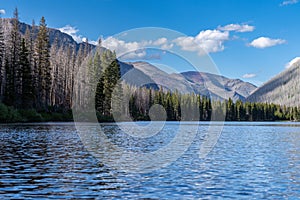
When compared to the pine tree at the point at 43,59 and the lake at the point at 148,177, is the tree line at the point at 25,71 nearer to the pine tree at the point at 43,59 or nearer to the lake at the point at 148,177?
the pine tree at the point at 43,59

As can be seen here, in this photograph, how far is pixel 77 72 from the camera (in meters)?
108

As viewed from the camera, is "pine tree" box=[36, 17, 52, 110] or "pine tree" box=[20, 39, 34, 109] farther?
"pine tree" box=[36, 17, 52, 110]

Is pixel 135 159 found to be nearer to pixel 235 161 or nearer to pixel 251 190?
pixel 235 161

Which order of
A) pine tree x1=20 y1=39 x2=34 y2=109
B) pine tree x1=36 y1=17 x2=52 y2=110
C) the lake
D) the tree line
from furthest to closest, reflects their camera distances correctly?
1. pine tree x1=36 y1=17 x2=52 y2=110
2. pine tree x1=20 y1=39 x2=34 y2=109
3. the tree line
4. the lake

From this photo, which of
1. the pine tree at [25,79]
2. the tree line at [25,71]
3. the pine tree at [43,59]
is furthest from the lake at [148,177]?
the pine tree at [43,59]

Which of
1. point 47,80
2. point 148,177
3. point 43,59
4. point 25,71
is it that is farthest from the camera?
point 47,80

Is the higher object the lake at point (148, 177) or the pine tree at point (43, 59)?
the pine tree at point (43, 59)

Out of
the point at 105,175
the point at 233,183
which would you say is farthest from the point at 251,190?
the point at 105,175

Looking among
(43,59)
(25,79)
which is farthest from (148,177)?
(43,59)

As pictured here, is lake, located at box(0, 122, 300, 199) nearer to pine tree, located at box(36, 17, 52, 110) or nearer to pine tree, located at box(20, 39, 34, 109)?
pine tree, located at box(20, 39, 34, 109)

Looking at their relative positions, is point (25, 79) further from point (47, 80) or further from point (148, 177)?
point (148, 177)

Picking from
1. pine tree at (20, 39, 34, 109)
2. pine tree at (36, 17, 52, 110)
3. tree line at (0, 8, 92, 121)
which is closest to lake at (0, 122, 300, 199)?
tree line at (0, 8, 92, 121)

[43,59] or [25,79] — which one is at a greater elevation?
[43,59]

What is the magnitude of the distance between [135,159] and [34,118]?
52408 millimetres
